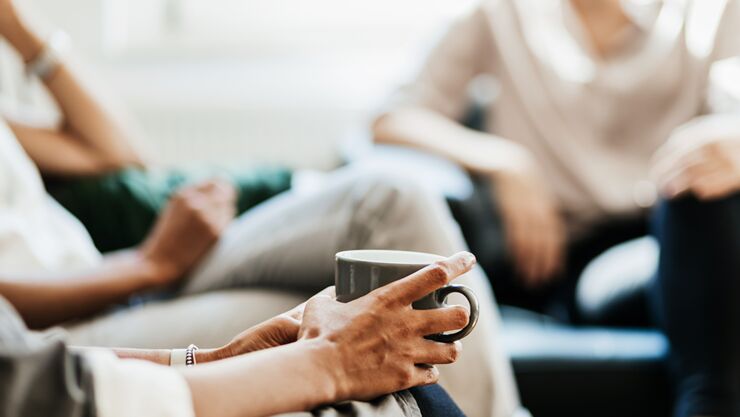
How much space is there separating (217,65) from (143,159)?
92 centimetres

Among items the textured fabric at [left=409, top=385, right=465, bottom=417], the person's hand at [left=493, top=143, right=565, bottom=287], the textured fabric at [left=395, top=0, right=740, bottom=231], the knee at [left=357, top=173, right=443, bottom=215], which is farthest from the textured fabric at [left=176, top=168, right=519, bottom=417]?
the textured fabric at [left=395, top=0, right=740, bottom=231]

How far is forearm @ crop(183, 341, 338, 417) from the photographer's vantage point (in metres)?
0.41

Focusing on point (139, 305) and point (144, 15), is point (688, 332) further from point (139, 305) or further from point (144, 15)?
point (144, 15)

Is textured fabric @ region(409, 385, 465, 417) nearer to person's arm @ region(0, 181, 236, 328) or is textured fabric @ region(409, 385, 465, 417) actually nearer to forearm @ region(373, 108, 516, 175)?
person's arm @ region(0, 181, 236, 328)

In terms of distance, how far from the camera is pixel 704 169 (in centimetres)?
91

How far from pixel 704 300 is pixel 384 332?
587 mm

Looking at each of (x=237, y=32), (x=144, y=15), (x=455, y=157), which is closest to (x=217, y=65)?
(x=237, y=32)

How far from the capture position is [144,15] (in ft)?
7.07

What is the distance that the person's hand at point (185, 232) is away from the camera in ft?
3.11

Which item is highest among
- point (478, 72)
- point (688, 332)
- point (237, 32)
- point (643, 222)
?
point (237, 32)

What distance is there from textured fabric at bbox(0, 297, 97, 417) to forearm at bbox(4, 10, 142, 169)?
2.73 ft

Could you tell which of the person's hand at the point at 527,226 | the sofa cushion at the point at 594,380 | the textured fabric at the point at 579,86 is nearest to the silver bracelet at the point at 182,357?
the sofa cushion at the point at 594,380

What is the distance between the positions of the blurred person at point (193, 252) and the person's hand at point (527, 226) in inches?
10.9

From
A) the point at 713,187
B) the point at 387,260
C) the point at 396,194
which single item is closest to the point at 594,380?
the point at 713,187
